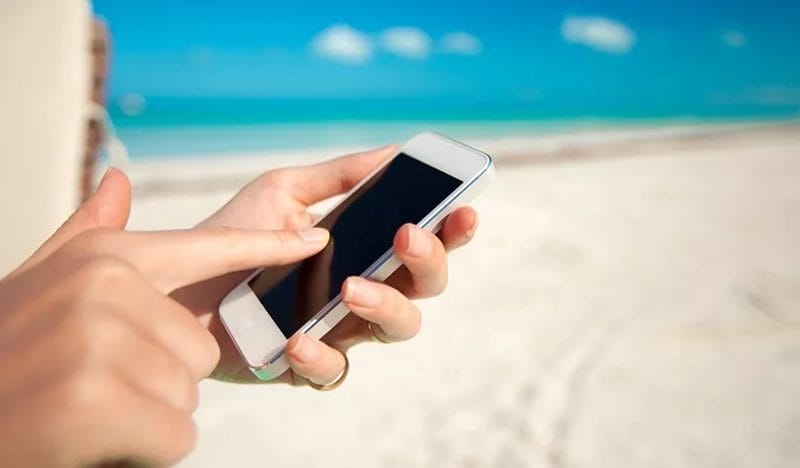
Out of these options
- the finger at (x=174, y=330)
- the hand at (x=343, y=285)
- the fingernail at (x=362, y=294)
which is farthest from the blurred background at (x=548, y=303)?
the finger at (x=174, y=330)

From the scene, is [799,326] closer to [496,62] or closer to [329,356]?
[329,356]

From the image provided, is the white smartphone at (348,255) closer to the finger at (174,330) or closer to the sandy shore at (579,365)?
the finger at (174,330)

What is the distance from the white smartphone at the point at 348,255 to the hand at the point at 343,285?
0.04 meters

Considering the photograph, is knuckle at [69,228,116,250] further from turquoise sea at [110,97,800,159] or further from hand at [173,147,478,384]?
turquoise sea at [110,97,800,159]

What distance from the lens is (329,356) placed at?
109 centimetres

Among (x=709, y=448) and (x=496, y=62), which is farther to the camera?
(x=496, y=62)

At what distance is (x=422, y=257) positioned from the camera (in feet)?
3.42

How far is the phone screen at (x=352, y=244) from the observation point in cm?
114

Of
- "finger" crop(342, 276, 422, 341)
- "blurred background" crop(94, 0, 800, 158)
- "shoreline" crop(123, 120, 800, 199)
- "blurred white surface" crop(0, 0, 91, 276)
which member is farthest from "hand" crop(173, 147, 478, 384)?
"blurred background" crop(94, 0, 800, 158)

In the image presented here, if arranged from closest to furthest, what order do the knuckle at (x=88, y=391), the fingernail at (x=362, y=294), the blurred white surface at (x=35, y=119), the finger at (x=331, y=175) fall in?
1. the knuckle at (x=88, y=391)
2. the fingernail at (x=362, y=294)
3. the finger at (x=331, y=175)
4. the blurred white surface at (x=35, y=119)

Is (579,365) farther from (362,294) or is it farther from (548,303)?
(362,294)

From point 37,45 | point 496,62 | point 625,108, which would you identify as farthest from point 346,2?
point 37,45

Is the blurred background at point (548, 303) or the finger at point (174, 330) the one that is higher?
the finger at point (174, 330)

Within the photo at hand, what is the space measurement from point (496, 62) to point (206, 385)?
46.8ft
